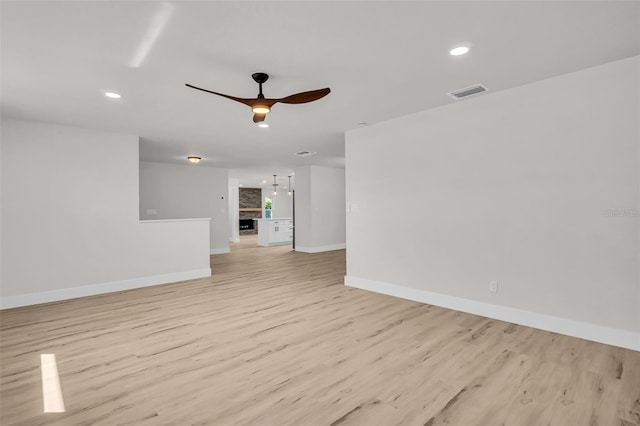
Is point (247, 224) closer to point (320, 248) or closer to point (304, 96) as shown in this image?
point (320, 248)

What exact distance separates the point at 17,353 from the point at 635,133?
583 cm

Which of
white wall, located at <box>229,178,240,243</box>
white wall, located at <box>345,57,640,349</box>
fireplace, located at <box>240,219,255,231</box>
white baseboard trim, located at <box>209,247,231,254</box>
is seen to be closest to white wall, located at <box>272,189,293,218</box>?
fireplace, located at <box>240,219,255,231</box>

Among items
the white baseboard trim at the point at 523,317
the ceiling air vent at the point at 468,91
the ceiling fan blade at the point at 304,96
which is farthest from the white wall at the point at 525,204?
the ceiling fan blade at the point at 304,96

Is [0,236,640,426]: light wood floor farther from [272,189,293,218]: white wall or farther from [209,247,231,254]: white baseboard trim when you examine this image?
[272,189,293,218]: white wall

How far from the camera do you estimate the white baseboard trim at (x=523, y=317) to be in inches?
112

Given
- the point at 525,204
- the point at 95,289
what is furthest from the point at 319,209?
the point at 525,204

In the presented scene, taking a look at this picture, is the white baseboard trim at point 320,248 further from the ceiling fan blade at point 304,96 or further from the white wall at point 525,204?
the ceiling fan blade at point 304,96

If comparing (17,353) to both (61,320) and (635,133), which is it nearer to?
(61,320)

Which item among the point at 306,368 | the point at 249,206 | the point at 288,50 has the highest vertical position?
the point at 288,50

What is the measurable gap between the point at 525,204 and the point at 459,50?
181cm

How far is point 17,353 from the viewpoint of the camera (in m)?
2.85

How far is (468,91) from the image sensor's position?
3479mm

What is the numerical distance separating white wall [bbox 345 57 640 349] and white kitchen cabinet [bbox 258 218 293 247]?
21.6 ft

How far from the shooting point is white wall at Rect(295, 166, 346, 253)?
358 inches
